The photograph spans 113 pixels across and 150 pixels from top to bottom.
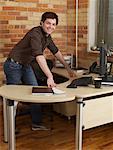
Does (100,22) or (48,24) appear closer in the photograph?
(48,24)

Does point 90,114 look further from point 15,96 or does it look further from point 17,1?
point 17,1

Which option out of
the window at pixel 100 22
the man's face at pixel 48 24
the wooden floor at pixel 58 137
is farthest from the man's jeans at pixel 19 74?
the window at pixel 100 22

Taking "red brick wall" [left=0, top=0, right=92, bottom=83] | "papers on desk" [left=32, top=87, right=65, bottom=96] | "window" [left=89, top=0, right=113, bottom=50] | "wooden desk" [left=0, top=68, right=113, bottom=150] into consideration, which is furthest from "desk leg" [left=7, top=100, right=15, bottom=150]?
"window" [left=89, top=0, right=113, bottom=50]

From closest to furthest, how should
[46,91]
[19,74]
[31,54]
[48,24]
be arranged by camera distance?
[46,91] → [48,24] → [31,54] → [19,74]

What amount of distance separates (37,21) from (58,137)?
1.88 meters

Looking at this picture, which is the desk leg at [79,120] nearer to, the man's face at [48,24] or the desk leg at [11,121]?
the desk leg at [11,121]

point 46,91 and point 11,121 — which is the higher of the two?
point 46,91

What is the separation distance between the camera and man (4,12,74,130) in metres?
2.83

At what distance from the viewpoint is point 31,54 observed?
10.1 feet

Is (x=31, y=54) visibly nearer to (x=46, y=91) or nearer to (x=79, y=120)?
(x=46, y=91)

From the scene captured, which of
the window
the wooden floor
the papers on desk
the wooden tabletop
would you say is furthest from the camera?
the window

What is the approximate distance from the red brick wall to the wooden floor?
1.07 metres

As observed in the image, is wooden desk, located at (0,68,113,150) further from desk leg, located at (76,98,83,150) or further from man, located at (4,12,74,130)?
man, located at (4,12,74,130)

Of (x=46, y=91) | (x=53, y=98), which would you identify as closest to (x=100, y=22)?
(x=46, y=91)
